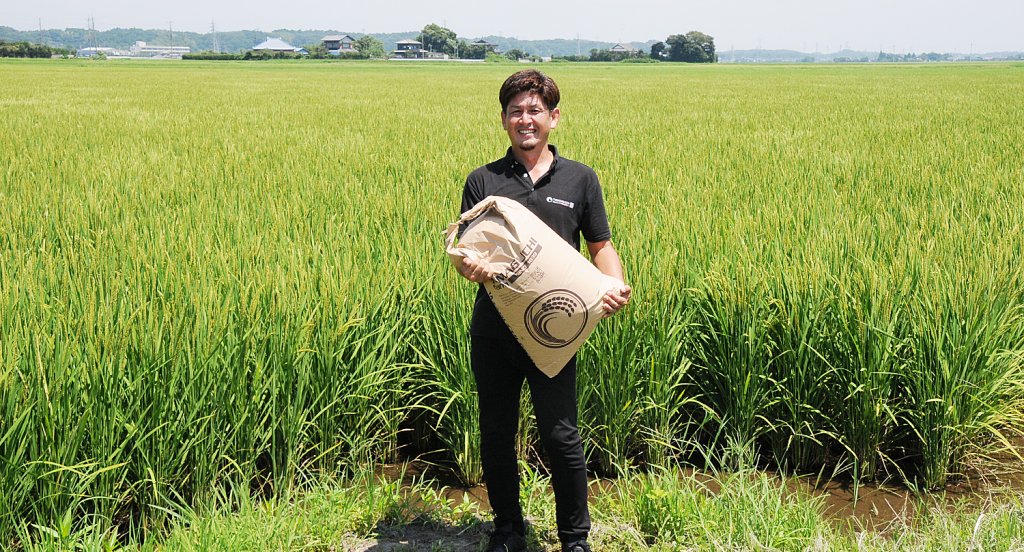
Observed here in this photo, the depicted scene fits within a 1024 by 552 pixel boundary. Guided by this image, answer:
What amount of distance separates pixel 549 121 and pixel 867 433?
162cm

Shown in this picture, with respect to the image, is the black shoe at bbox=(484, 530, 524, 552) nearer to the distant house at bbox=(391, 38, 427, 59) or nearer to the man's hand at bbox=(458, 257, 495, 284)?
the man's hand at bbox=(458, 257, 495, 284)

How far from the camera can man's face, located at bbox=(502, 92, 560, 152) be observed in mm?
2027

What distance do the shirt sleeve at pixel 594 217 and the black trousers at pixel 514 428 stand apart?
0.33 metres

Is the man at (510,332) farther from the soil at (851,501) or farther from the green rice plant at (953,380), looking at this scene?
the green rice plant at (953,380)

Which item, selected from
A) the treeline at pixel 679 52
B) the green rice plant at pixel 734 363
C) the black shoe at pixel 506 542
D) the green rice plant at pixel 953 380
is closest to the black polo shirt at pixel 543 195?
the black shoe at pixel 506 542

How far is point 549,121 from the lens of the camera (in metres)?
2.06

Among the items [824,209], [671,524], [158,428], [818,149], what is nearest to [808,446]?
[671,524]

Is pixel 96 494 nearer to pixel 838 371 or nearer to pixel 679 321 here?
pixel 679 321

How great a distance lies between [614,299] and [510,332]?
0.26m

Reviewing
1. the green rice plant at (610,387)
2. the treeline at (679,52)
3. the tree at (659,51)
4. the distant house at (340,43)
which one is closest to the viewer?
the green rice plant at (610,387)

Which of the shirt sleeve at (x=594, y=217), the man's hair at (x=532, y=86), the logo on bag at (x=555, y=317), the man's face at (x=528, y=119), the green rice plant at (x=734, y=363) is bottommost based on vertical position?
the green rice plant at (x=734, y=363)

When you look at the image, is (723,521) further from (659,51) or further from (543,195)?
(659,51)

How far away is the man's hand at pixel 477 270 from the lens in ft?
6.28

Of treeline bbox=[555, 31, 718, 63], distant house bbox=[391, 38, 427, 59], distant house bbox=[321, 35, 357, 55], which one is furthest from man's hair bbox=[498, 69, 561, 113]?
distant house bbox=[321, 35, 357, 55]
